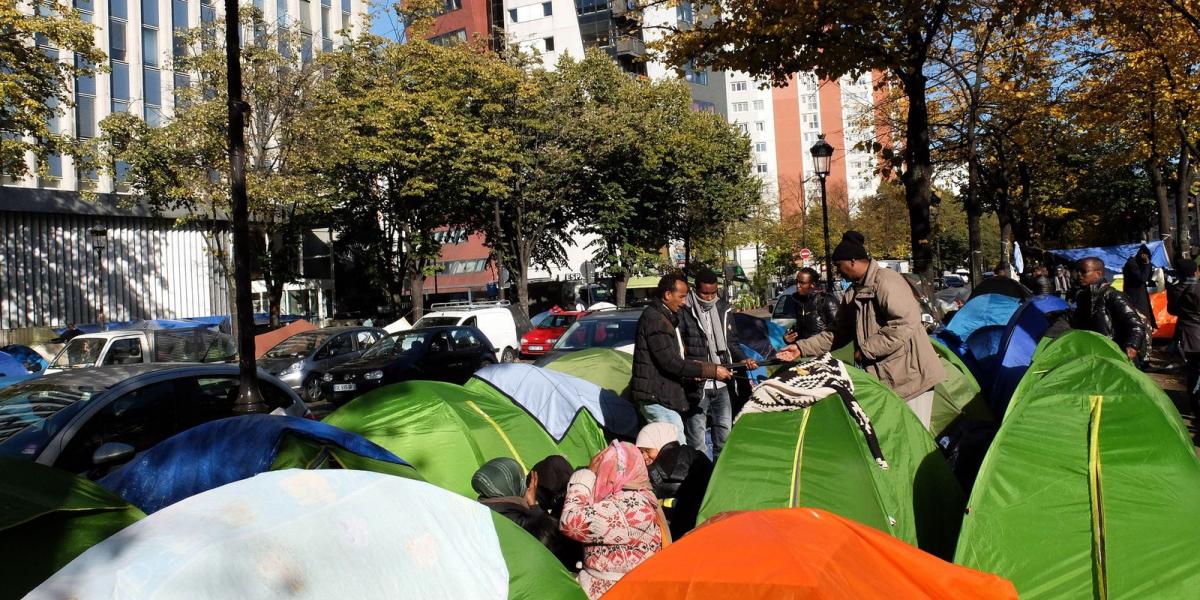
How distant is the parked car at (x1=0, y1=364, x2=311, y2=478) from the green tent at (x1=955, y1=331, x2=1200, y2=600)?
16.9ft

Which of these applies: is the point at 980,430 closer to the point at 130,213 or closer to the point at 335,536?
the point at 335,536

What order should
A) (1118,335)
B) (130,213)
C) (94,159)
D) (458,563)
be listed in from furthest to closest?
(130,213) → (94,159) → (1118,335) → (458,563)

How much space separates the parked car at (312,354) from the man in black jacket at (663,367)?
1118 centimetres

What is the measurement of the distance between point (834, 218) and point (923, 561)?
60369 mm

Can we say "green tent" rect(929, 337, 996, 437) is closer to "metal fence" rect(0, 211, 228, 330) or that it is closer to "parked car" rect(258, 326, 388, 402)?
"parked car" rect(258, 326, 388, 402)

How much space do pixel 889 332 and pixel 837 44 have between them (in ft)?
19.8

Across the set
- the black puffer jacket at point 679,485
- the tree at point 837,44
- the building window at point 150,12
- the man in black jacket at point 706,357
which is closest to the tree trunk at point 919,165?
the tree at point 837,44

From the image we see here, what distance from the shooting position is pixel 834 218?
6159 centimetres

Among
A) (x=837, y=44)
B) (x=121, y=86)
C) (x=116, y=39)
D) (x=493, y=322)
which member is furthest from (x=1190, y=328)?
(x=116, y=39)

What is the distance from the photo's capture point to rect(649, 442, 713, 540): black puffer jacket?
5717 mm

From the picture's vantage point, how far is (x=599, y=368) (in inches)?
Answer: 394

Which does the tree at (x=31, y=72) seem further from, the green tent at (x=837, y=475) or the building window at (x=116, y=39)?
the green tent at (x=837, y=475)

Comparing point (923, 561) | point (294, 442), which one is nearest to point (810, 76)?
point (294, 442)

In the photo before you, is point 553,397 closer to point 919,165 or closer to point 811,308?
point 811,308
